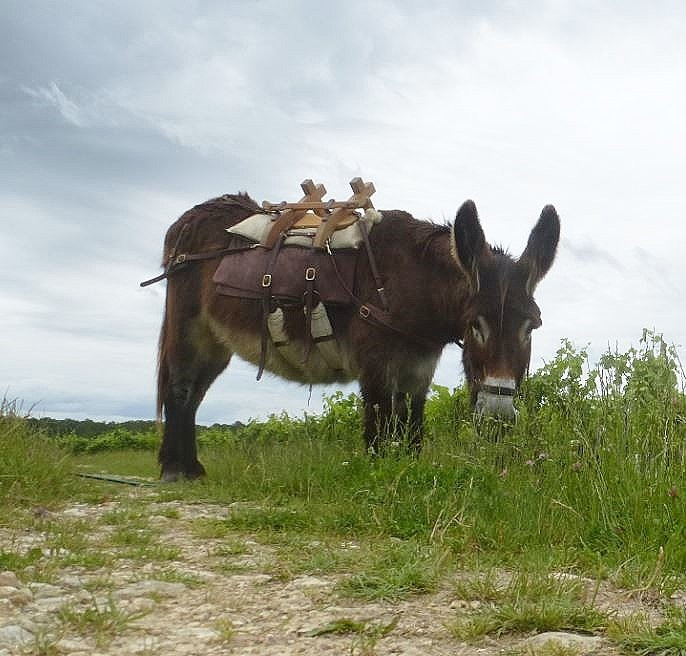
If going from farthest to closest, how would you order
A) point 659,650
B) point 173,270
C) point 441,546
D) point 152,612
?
1. point 173,270
2. point 441,546
3. point 152,612
4. point 659,650

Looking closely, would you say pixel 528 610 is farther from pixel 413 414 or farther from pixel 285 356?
pixel 285 356

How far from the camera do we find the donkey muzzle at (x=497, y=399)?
237 inches

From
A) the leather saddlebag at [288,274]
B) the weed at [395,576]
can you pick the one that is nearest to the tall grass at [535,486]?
the weed at [395,576]

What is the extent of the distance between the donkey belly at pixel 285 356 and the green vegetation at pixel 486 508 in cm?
79

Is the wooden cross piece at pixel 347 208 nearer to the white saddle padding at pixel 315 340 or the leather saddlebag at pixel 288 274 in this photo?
the leather saddlebag at pixel 288 274

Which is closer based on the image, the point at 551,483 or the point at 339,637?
the point at 339,637

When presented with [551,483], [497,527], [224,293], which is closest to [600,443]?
[551,483]

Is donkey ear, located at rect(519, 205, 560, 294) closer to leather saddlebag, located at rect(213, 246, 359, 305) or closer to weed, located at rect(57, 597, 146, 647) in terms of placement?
leather saddlebag, located at rect(213, 246, 359, 305)

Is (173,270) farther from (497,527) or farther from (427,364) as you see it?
(497,527)

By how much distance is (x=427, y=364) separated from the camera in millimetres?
7250

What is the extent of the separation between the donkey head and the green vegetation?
1.00 feet

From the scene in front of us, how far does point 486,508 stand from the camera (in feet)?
16.4

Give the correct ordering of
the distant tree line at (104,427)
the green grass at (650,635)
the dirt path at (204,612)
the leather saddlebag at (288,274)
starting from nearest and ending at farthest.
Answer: the green grass at (650,635) → the dirt path at (204,612) → the leather saddlebag at (288,274) → the distant tree line at (104,427)

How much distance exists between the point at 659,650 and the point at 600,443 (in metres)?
2.91
